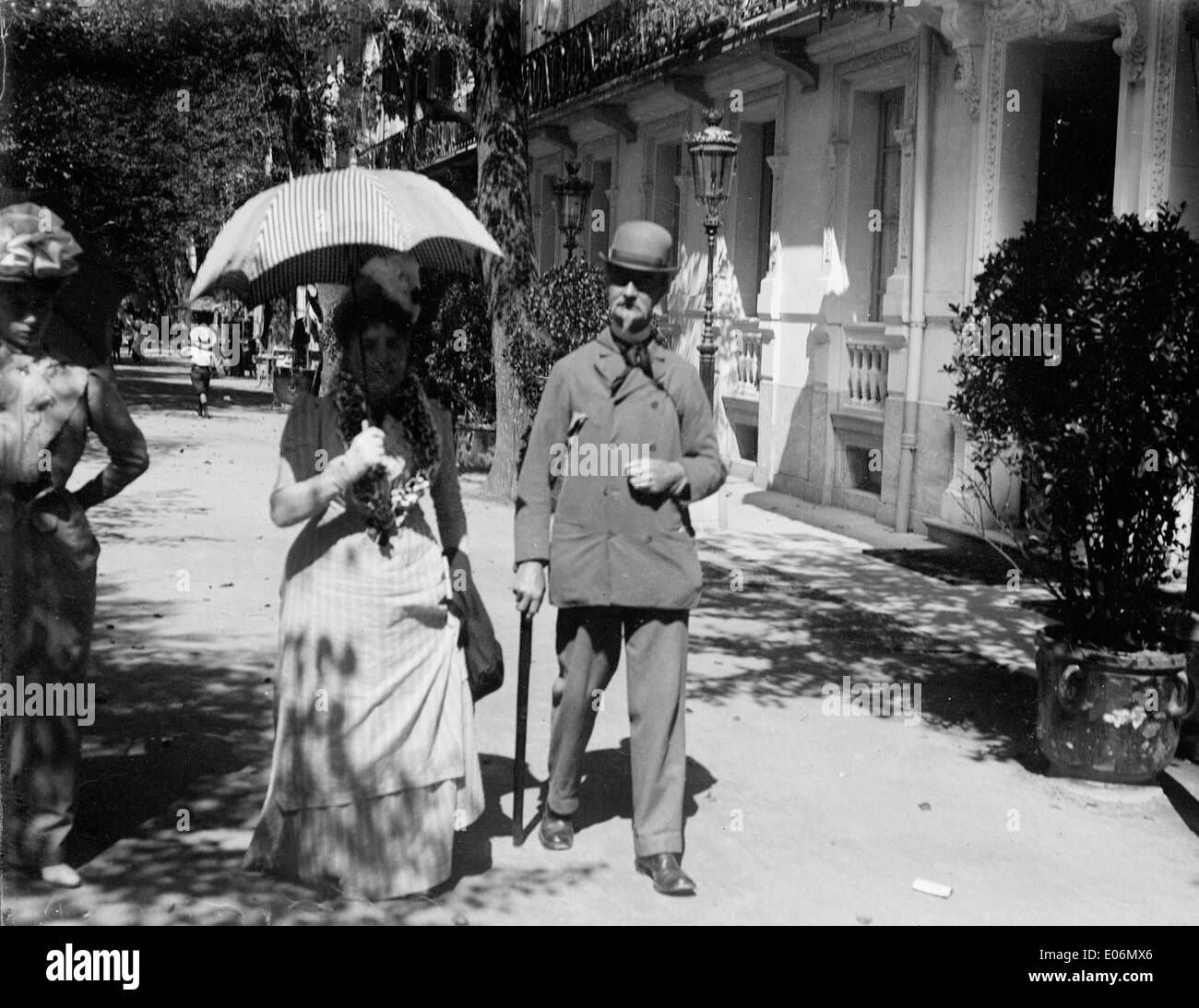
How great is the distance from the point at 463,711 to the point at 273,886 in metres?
0.81

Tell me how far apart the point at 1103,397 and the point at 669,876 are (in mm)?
2752

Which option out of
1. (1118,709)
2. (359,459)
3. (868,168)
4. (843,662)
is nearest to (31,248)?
(359,459)

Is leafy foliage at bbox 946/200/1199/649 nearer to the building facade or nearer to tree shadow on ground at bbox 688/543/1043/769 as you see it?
tree shadow on ground at bbox 688/543/1043/769

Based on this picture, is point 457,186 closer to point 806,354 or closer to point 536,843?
point 806,354

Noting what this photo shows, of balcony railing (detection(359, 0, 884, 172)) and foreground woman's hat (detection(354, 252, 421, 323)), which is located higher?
balcony railing (detection(359, 0, 884, 172))

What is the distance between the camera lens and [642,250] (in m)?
5.23

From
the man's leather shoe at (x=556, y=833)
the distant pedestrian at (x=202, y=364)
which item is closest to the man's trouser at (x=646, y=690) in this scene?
the man's leather shoe at (x=556, y=833)

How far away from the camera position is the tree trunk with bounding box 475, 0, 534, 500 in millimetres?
16328

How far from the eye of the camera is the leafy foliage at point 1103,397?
6312mm

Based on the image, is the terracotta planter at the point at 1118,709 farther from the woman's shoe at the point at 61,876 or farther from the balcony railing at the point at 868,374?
the balcony railing at the point at 868,374

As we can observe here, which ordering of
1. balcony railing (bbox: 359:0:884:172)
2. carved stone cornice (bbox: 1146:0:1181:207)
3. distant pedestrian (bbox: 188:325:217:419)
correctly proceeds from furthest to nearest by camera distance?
distant pedestrian (bbox: 188:325:217:419) < balcony railing (bbox: 359:0:884:172) < carved stone cornice (bbox: 1146:0:1181:207)

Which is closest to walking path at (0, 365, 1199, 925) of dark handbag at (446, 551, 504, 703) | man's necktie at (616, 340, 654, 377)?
dark handbag at (446, 551, 504, 703)

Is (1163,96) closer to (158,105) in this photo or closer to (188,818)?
(188,818)

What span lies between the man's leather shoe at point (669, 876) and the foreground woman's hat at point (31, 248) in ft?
8.78
